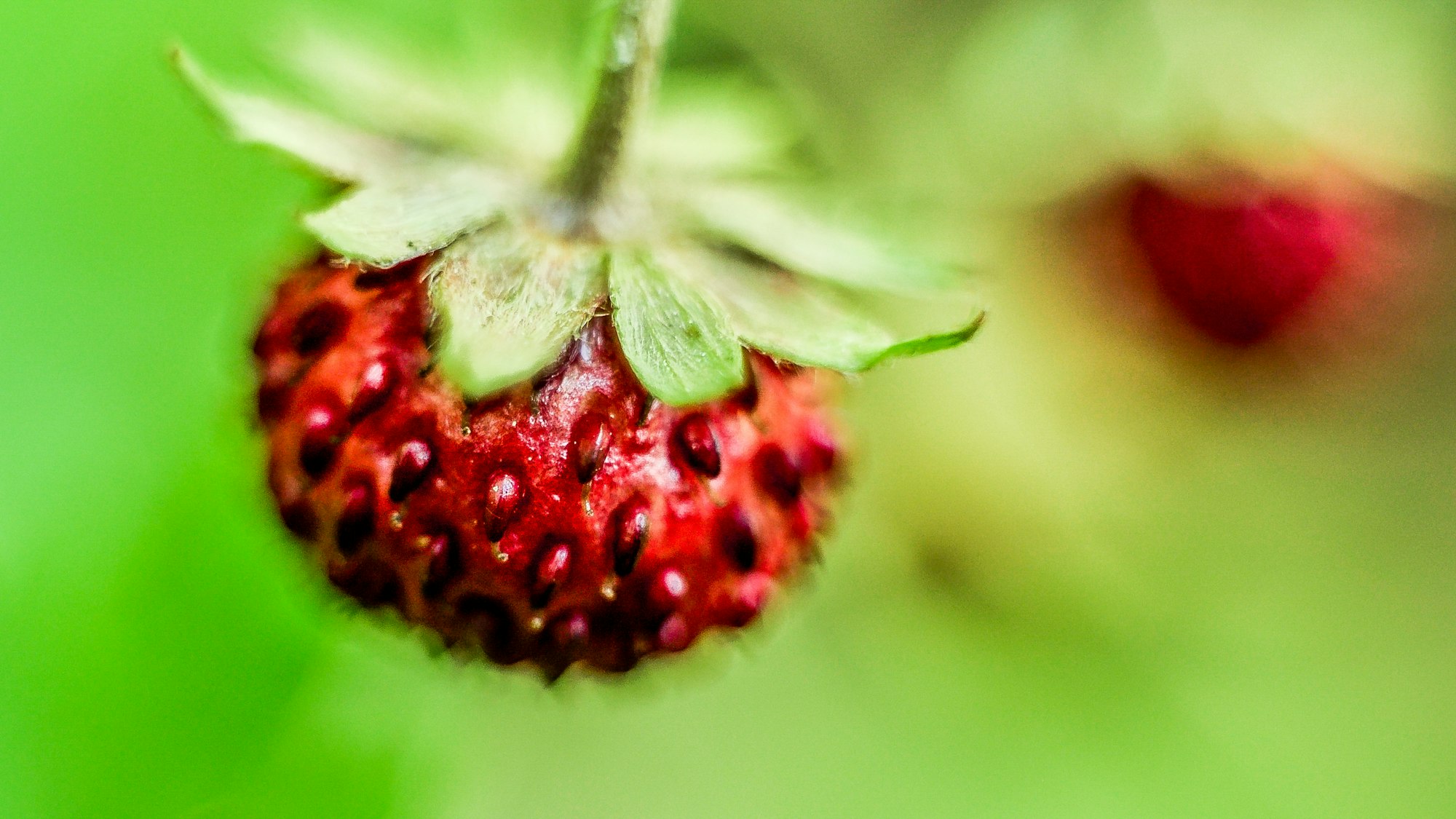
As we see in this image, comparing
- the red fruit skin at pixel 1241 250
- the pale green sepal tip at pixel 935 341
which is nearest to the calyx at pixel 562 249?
the pale green sepal tip at pixel 935 341

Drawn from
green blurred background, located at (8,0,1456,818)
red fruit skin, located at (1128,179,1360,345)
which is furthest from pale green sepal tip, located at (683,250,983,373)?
red fruit skin, located at (1128,179,1360,345)

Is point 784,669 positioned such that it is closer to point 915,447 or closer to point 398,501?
point 915,447

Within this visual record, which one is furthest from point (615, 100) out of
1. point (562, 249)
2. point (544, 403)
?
point (544, 403)

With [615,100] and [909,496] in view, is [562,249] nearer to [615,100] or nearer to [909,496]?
[615,100]

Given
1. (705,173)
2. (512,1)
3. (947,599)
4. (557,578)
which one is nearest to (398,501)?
(557,578)

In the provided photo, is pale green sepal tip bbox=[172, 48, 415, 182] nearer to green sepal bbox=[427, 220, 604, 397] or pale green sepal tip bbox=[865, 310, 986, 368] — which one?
green sepal bbox=[427, 220, 604, 397]

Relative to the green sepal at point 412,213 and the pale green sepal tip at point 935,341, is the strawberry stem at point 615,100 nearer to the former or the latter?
the green sepal at point 412,213
